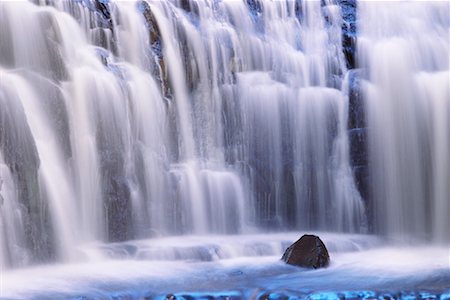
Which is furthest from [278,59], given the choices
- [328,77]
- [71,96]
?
[71,96]

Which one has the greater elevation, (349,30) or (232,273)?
(349,30)

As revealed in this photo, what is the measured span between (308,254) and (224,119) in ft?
13.5

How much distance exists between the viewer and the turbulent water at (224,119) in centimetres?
1026

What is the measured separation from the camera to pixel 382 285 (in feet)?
26.2

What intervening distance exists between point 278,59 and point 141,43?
2.91 m

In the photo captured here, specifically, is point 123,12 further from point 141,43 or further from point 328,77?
point 328,77

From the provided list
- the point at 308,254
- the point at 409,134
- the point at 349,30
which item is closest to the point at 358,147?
the point at 409,134

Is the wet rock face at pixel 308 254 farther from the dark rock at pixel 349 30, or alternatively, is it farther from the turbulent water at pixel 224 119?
the dark rock at pixel 349 30

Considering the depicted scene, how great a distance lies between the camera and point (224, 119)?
493 inches

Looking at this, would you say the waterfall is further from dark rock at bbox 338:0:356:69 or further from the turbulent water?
dark rock at bbox 338:0:356:69

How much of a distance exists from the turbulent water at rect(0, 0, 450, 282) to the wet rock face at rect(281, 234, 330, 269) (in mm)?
2362

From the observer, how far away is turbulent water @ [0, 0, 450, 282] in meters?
10.3

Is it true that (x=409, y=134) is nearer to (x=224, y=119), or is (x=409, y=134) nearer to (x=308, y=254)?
(x=224, y=119)

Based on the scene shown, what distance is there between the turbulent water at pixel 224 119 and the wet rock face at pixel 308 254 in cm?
236
